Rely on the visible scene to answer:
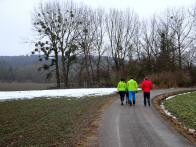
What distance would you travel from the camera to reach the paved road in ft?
35.9

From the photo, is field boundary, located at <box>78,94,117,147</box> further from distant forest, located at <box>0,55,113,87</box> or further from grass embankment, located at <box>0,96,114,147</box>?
distant forest, located at <box>0,55,113,87</box>

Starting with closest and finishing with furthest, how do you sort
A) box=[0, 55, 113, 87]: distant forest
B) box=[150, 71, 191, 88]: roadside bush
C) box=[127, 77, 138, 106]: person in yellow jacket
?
box=[127, 77, 138, 106]: person in yellow jacket
box=[150, 71, 191, 88]: roadside bush
box=[0, 55, 113, 87]: distant forest

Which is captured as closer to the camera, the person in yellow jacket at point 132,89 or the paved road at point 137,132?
the paved road at point 137,132

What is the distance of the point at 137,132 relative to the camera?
12.8 metres

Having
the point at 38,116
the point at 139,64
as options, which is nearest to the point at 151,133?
the point at 38,116

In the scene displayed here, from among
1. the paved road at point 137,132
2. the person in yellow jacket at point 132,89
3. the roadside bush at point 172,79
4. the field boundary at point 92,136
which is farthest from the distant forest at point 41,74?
the field boundary at point 92,136

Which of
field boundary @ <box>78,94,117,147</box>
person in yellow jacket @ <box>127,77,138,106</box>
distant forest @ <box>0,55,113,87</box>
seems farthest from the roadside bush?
field boundary @ <box>78,94,117,147</box>

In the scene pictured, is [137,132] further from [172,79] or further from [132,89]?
[172,79]

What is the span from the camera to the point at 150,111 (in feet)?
63.3

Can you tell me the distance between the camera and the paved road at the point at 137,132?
1095 centimetres

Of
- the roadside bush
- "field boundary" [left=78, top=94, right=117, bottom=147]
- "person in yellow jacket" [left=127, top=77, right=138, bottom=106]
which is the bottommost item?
"field boundary" [left=78, top=94, right=117, bottom=147]

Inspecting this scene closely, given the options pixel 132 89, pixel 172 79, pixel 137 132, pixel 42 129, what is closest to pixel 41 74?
pixel 172 79

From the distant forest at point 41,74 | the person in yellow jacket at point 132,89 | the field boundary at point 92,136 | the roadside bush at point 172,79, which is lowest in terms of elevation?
the field boundary at point 92,136

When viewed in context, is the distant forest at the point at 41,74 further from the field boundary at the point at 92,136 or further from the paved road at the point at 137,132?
the field boundary at the point at 92,136
